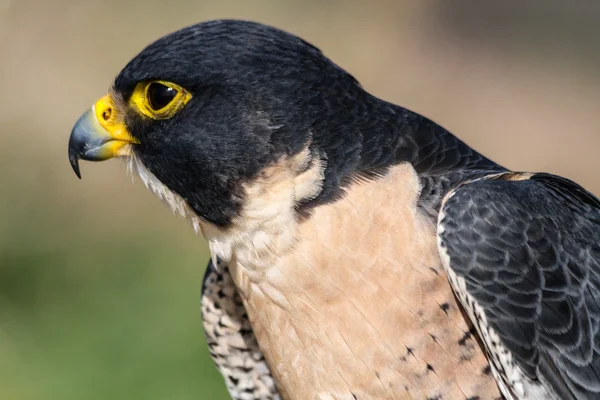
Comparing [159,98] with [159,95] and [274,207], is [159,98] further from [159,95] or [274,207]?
[274,207]

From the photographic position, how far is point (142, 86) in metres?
3.27

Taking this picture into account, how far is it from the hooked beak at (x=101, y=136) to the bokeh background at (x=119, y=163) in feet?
11.1

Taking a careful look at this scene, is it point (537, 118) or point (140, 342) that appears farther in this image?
point (537, 118)

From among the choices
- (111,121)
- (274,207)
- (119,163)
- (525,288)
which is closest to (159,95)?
(111,121)

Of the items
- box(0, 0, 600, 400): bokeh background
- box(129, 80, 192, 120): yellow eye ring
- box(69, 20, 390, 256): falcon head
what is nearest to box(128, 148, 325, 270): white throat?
box(69, 20, 390, 256): falcon head

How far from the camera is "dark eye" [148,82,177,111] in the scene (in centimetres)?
321

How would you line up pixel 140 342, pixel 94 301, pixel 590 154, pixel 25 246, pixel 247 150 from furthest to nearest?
pixel 590 154 → pixel 25 246 → pixel 94 301 → pixel 140 342 → pixel 247 150

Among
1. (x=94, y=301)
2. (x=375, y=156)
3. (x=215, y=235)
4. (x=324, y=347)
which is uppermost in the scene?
(x=375, y=156)

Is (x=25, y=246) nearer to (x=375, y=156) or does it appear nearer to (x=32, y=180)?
(x=32, y=180)

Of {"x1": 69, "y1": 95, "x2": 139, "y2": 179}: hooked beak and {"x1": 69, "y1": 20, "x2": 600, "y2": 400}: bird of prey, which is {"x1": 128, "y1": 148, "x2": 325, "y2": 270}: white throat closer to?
{"x1": 69, "y1": 20, "x2": 600, "y2": 400}: bird of prey

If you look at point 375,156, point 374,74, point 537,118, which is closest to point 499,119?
point 537,118

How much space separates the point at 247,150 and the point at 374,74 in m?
8.35

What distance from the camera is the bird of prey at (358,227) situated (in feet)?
9.65

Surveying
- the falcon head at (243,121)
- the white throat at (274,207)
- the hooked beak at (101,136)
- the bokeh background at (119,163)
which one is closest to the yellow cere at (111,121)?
the hooked beak at (101,136)
